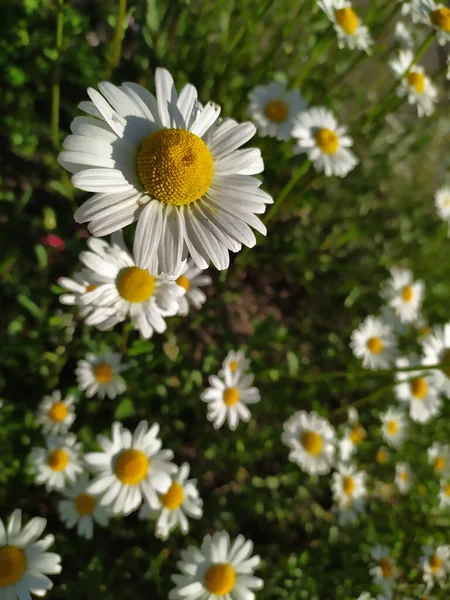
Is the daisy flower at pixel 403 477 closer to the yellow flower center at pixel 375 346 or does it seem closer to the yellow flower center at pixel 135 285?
the yellow flower center at pixel 375 346

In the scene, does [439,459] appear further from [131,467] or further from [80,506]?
[80,506]

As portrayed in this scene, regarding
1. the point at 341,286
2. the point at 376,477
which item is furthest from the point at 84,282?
the point at 376,477

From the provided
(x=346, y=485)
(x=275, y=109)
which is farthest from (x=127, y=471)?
(x=275, y=109)

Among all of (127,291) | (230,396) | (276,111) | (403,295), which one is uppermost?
(276,111)

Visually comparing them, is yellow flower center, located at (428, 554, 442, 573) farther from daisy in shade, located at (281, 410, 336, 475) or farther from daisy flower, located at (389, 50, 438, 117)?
daisy flower, located at (389, 50, 438, 117)

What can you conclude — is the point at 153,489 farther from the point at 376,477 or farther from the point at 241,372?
the point at 376,477

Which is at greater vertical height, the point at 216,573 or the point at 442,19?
the point at 442,19

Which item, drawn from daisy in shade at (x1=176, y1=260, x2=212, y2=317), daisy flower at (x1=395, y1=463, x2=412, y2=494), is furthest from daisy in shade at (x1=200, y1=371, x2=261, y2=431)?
daisy flower at (x1=395, y1=463, x2=412, y2=494)

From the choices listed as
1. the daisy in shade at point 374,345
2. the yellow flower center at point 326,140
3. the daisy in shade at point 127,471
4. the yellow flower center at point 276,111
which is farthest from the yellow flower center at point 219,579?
the yellow flower center at point 276,111
